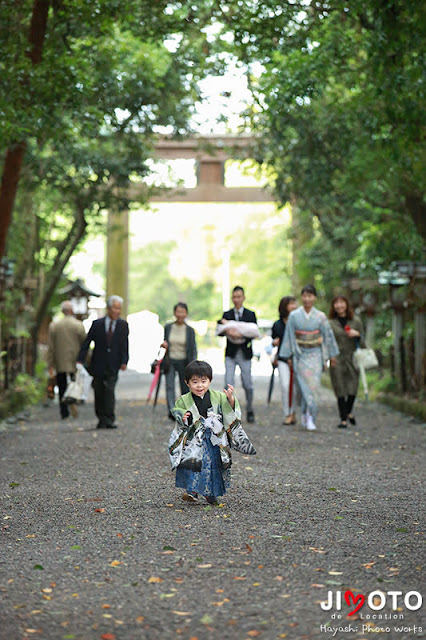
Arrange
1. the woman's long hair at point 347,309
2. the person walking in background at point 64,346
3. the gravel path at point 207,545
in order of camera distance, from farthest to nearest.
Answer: the person walking in background at point 64,346, the woman's long hair at point 347,309, the gravel path at point 207,545

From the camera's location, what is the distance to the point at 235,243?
6481cm

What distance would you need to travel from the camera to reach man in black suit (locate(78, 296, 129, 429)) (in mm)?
13859

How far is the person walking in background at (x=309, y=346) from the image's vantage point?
44.0 ft

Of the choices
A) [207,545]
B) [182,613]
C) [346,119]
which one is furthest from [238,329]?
[182,613]

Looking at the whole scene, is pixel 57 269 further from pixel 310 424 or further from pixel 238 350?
pixel 310 424

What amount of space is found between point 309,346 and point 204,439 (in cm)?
591

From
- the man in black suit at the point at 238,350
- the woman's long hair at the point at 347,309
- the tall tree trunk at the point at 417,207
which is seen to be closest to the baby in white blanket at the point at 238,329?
the man in black suit at the point at 238,350

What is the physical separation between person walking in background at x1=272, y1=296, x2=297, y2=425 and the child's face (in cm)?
654

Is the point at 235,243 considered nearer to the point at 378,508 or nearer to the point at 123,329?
the point at 123,329

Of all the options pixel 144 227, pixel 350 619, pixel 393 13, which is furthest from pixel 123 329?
pixel 144 227

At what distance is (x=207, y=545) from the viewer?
20.4 feet

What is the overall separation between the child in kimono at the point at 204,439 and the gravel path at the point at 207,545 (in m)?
0.17

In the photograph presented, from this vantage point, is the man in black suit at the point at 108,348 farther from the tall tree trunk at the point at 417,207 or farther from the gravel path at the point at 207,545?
the tall tree trunk at the point at 417,207

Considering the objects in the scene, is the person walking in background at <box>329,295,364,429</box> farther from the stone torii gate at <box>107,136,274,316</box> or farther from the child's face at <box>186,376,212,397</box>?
the stone torii gate at <box>107,136,274,316</box>
